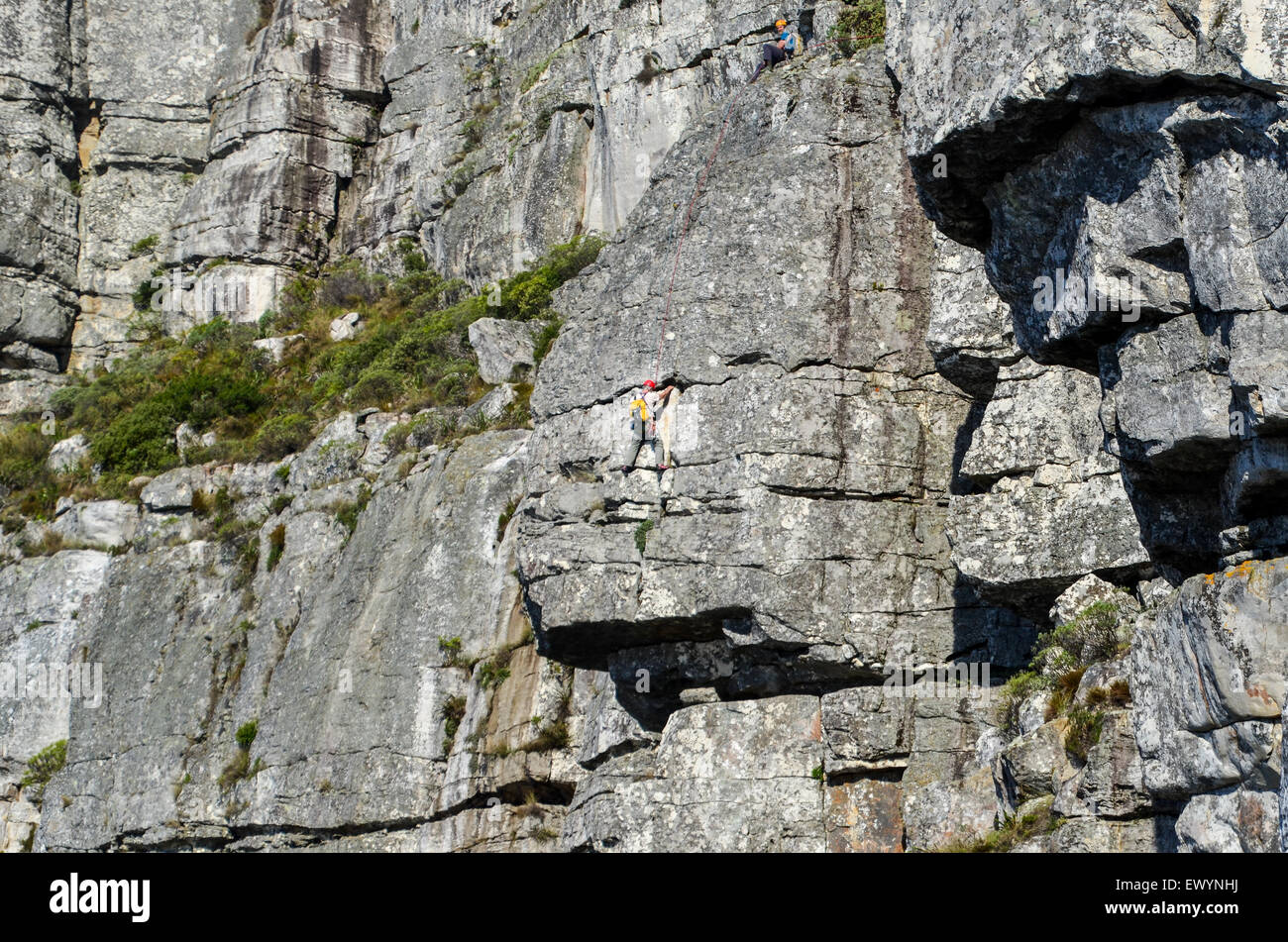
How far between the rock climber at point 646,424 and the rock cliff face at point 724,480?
15cm

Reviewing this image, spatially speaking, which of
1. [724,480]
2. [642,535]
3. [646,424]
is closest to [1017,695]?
[724,480]

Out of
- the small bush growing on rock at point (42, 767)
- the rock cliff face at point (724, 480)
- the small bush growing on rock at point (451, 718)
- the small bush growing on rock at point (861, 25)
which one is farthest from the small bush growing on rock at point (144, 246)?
the small bush growing on rock at point (861, 25)

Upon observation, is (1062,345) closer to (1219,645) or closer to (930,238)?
(1219,645)

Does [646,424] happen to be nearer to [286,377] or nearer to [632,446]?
[632,446]

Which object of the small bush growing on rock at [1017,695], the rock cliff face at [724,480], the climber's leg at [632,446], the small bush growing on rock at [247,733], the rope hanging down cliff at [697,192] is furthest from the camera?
the small bush growing on rock at [247,733]

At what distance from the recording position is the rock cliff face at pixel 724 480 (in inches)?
395

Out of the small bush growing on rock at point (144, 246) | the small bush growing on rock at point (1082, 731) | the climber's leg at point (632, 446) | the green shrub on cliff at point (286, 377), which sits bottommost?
the small bush growing on rock at point (1082, 731)

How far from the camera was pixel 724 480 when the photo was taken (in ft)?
54.5

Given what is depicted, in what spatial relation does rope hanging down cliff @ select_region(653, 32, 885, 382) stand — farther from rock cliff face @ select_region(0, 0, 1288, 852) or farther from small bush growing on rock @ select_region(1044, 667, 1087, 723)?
small bush growing on rock @ select_region(1044, 667, 1087, 723)

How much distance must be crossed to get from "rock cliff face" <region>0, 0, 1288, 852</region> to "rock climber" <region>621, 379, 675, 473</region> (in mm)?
152

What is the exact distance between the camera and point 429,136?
1302 inches

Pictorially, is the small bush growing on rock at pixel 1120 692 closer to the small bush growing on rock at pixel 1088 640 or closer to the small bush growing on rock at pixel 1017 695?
the small bush growing on rock at pixel 1088 640

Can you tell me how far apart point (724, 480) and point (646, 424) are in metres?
1.19

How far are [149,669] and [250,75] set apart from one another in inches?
608
